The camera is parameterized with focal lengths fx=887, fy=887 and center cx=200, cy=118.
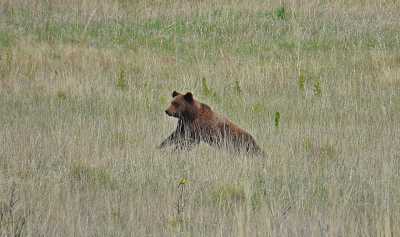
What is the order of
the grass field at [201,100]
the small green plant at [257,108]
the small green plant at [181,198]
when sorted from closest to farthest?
the small green plant at [181,198]
the grass field at [201,100]
the small green plant at [257,108]

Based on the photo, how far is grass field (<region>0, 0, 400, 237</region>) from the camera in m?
5.25

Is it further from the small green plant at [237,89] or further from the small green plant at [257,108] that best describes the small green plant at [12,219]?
the small green plant at [237,89]

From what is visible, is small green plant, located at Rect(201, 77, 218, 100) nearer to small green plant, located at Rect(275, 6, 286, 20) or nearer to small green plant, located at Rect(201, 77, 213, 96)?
small green plant, located at Rect(201, 77, 213, 96)

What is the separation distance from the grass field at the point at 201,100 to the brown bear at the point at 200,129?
139 mm

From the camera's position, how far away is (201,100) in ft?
31.6

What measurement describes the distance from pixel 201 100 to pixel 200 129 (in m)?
2.18

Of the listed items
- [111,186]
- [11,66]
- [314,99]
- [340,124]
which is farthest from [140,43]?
[111,186]

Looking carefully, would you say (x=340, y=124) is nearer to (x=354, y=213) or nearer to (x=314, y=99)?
(x=314, y=99)

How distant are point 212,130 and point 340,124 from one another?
1562 mm

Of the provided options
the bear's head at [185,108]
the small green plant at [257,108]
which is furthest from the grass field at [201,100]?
the bear's head at [185,108]

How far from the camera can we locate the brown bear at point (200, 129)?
7270mm

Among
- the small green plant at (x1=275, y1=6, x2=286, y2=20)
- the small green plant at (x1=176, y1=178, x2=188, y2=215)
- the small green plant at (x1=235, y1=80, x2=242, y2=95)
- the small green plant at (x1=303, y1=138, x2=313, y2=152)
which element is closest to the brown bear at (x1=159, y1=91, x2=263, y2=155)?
the small green plant at (x1=303, y1=138, x2=313, y2=152)

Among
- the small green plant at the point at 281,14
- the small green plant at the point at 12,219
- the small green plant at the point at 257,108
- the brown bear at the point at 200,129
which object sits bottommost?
the small green plant at the point at 12,219

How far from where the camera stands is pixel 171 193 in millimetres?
5758
